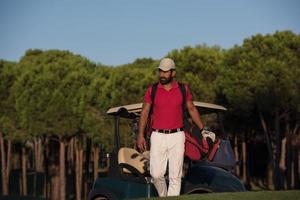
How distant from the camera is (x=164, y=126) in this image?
8539mm

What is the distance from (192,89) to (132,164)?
29.8 meters

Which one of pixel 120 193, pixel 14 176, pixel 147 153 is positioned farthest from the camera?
pixel 14 176

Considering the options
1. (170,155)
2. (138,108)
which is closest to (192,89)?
(138,108)

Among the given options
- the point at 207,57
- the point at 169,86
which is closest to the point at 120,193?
the point at 169,86

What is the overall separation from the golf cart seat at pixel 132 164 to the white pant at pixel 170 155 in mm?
927

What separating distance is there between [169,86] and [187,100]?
28 centimetres

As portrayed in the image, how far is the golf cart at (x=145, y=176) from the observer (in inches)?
357

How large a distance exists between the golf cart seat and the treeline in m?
27.0

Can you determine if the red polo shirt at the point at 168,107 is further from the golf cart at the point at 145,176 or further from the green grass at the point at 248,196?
the green grass at the point at 248,196

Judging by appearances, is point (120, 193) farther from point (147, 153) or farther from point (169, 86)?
point (169, 86)

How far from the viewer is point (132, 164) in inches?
396

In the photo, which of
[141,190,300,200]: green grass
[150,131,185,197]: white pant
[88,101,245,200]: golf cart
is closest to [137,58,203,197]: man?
[150,131,185,197]: white pant

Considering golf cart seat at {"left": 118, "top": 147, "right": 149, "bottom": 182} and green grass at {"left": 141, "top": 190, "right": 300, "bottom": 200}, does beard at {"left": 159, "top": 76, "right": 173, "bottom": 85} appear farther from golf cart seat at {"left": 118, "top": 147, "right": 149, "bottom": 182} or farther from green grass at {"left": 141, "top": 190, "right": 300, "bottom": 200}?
golf cart seat at {"left": 118, "top": 147, "right": 149, "bottom": 182}

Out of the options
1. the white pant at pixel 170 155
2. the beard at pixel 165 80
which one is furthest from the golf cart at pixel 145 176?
the beard at pixel 165 80
